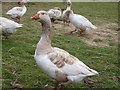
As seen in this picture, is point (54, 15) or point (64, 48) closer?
point (64, 48)

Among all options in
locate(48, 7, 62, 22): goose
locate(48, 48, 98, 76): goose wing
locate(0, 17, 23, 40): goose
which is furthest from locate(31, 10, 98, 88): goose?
locate(48, 7, 62, 22): goose

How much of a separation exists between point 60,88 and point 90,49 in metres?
3.74

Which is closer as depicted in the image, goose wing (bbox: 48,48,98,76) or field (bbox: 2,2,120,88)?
goose wing (bbox: 48,48,98,76)

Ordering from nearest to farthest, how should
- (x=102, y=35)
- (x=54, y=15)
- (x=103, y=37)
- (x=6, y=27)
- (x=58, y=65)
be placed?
(x=58, y=65) → (x=6, y=27) → (x=103, y=37) → (x=102, y=35) → (x=54, y=15)

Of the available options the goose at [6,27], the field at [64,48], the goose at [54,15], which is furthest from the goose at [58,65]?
the goose at [54,15]

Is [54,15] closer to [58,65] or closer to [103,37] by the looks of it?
[103,37]

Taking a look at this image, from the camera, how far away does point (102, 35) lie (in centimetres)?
1112

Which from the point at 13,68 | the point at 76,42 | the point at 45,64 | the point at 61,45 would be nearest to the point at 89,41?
the point at 76,42

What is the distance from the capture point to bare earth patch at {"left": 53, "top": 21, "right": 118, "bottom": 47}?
9.81m

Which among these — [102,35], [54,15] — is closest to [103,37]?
[102,35]

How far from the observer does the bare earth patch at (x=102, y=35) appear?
9.81 metres

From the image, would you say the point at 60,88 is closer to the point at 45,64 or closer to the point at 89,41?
the point at 45,64

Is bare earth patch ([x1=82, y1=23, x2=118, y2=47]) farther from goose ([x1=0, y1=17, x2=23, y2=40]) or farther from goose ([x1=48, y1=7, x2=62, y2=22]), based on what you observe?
goose ([x1=0, y1=17, x2=23, y2=40])

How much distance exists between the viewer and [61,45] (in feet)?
28.6
